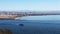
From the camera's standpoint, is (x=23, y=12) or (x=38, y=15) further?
Answer: (x=38, y=15)

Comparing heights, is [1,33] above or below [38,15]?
above

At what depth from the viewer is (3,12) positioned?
163 feet

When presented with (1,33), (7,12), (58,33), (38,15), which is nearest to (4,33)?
(1,33)

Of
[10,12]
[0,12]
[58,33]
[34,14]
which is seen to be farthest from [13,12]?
[58,33]

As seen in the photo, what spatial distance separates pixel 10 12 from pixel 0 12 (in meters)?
3.22

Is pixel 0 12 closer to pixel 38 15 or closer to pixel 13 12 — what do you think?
pixel 13 12

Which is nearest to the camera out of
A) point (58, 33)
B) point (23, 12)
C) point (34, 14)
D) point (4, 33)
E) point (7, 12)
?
point (4, 33)

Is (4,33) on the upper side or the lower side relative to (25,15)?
upper

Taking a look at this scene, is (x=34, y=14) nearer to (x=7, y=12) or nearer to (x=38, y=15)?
(x=38, y=15)

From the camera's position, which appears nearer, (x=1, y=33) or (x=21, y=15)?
(x=1, y=33)

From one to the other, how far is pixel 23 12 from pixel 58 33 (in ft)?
117

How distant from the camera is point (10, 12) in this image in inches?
1927

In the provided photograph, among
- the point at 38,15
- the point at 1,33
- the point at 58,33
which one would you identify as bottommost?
the point at 38,15

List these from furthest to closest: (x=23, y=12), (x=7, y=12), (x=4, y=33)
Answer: (x=7, y=12)
(x=23, y=12)
(x=4, y=33)
